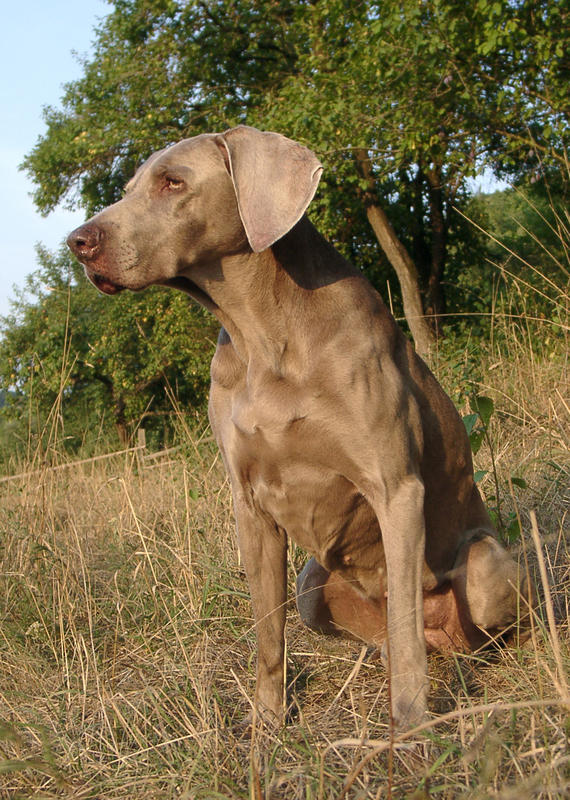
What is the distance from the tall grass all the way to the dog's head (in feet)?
3.54

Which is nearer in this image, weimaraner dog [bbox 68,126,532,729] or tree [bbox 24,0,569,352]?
weimaraner dog [bbox 68,126,532,729]

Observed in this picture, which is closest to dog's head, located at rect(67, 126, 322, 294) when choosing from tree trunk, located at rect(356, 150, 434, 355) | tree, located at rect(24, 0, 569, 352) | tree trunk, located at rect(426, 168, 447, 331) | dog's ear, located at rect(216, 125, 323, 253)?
dog's ear, located at rect(216, 125, 323, 253)

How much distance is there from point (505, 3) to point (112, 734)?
32.2 feet

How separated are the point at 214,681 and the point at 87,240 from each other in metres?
1.46

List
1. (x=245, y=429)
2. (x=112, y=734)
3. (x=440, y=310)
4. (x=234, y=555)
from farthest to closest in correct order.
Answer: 1. (x=440, y=310)
2. (x=234, y=555)
3. (x=245, y=429)
4. (x=112, y=734)

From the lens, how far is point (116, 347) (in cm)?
1889

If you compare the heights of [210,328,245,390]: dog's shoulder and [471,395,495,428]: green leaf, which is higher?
[210,328,245,390]: dog's shoulder

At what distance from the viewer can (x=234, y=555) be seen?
3.80 m

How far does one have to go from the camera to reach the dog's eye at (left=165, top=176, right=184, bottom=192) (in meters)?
2.33

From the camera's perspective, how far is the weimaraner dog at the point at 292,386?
7.39 ft

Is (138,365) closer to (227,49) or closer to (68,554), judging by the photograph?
(227,49)

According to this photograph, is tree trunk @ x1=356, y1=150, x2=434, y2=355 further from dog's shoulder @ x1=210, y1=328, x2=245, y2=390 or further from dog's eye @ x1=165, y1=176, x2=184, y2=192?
dog's eye @ x1=165, y1=176, x2=184, y2=192

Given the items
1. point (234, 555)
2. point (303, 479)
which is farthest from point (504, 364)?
point (303, 479)

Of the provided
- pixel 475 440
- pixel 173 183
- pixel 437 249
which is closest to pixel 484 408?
pixel 475 440
